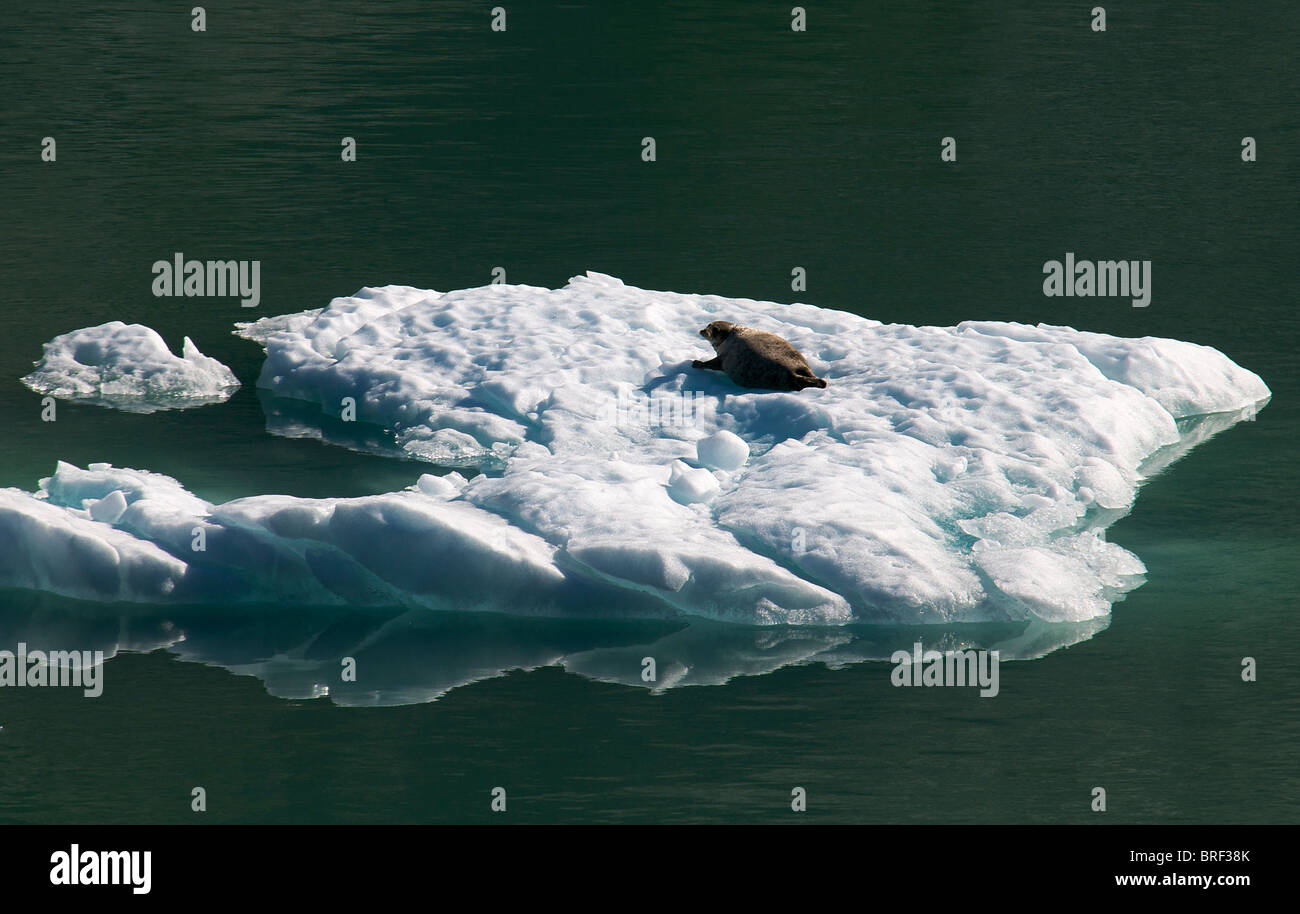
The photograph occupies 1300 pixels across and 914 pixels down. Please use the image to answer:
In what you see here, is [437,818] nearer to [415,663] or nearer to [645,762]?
[645,762]

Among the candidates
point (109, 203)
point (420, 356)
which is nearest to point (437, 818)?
point (420, 356)

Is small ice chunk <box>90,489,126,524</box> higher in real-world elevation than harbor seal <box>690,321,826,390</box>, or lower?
lower

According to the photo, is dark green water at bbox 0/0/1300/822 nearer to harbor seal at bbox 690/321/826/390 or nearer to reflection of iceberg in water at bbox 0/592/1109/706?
reflection of iceberg in water at bbox 0/592/1109/706
